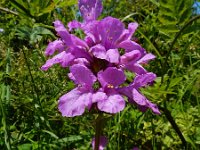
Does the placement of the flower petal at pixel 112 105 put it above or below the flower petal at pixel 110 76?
below

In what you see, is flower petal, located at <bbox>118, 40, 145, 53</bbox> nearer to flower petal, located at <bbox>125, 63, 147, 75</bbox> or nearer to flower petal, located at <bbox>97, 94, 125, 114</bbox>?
flower petal, located at <bbox>125, 63, 147, 75</bbox>

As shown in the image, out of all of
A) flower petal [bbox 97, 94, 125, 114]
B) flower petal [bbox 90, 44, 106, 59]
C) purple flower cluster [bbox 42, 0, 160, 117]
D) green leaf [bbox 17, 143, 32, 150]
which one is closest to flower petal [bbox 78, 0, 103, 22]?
purple flower cluster [bbox 42, 0, 160, 117]

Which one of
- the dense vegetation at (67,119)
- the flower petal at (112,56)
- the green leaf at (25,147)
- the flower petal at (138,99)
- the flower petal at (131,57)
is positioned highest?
the dense vegetation at (67,119)

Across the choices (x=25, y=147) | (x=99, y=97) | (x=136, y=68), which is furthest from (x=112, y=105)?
(x=25, y=147)

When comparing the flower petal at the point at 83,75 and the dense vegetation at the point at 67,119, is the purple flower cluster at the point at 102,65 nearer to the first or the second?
the flower petal at the point at 83,75

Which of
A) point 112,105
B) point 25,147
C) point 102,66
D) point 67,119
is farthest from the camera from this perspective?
point 67,119

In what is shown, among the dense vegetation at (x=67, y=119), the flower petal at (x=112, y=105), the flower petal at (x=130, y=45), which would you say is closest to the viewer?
the flower petal at (x=112, y=105)

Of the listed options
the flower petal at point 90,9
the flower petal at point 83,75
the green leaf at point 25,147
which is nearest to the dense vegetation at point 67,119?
Answer: the green leaf at point 25,147

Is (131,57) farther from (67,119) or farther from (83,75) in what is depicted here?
(67,119)
